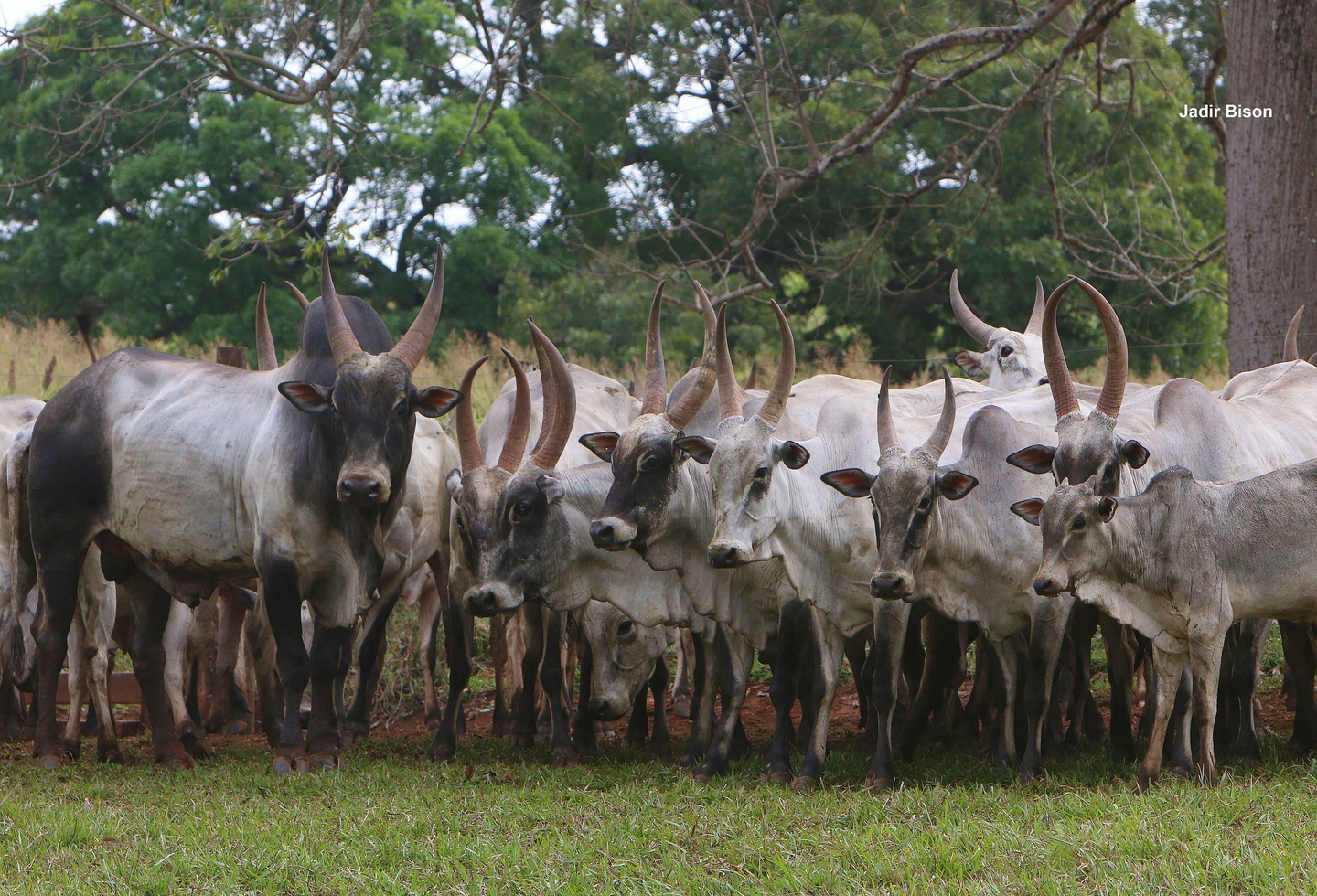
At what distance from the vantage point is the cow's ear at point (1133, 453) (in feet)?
21.5

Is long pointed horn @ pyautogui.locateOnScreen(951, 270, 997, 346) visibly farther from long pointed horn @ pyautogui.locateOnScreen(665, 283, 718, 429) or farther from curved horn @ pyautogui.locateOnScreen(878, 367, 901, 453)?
curved horn @ pyautogui.locateOnScreen(878, 367, 901, 453)

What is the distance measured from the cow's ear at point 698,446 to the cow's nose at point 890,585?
3.47 feet

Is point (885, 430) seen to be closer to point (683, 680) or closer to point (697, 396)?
point (697, 396)

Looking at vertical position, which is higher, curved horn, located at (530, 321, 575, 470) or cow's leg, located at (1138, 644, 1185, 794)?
curved horn, located at (530, 321, 575, 470)

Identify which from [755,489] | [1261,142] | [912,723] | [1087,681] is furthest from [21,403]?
[1261,142]

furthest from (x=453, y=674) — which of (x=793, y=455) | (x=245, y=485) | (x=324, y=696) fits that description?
(x=793, y=455)

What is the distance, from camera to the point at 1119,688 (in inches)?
284

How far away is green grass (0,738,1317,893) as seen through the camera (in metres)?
4.99

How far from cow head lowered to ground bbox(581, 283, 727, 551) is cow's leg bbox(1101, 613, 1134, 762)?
2079 millimetres

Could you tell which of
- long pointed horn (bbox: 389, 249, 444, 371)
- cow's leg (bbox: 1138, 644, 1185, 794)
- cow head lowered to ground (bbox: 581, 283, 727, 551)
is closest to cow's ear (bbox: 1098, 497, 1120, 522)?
cow's leg (bbox: 1138, 644, 1185, 794)

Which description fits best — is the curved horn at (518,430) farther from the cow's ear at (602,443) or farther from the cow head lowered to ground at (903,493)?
the cow head lowered to ground at (903,493)

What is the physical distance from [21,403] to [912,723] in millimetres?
6162

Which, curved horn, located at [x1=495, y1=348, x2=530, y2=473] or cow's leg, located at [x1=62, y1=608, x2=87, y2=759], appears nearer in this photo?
curved horn, located at [x1=495, y1=348, x2=530, y2=473]

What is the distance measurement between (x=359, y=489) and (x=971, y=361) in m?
5.41
